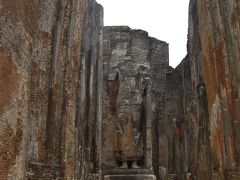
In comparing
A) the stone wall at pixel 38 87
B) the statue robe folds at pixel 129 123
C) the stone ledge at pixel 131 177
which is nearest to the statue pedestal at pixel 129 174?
the stone ledge at pixel 131 177

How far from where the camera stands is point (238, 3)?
227 inches

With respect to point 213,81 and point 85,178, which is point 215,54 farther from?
point 85,178

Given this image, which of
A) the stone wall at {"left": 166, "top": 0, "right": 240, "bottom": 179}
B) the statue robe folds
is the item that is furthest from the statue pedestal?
the stone wall at {"left": 166, "top": 0, "right": 240, "bottom": 179}

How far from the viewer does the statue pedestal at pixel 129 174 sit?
10.9 metres

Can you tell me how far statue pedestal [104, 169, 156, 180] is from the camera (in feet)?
35.9

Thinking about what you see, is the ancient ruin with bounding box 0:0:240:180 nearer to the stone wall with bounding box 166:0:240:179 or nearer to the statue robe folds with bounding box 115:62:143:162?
the stone wall with bounding box 166:0:240:179

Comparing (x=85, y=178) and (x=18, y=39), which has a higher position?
(x=18, y=39)

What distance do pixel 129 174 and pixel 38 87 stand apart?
5638 mm

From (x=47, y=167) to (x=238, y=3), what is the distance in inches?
159

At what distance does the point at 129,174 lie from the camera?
11.1 m

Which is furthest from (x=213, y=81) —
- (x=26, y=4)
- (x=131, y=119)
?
(x=131, y=119)

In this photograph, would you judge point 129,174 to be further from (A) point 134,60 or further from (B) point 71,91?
(A) point 134,60

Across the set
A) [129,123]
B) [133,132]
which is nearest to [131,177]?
[133,132]

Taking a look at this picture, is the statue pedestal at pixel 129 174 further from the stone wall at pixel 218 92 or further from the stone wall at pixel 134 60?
the stone wall at pixel 134 60
